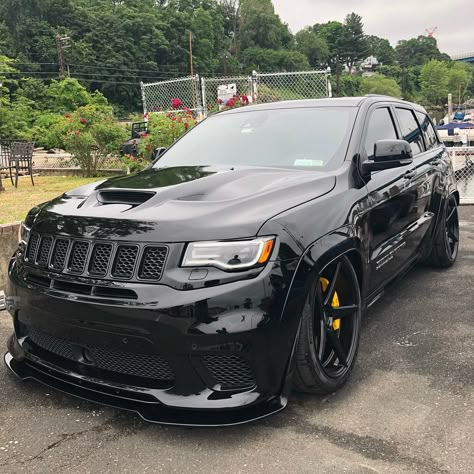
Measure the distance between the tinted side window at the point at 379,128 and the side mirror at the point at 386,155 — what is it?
170 millimetres

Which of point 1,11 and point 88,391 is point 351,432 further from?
point 1,11

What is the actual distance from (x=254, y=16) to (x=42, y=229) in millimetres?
122480

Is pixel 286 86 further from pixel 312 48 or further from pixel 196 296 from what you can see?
pixel 312 48

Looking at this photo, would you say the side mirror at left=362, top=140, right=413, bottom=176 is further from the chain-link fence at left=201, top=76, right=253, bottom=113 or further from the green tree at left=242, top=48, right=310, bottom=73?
the green tree at left=242, top=48, right=310, bottom=73

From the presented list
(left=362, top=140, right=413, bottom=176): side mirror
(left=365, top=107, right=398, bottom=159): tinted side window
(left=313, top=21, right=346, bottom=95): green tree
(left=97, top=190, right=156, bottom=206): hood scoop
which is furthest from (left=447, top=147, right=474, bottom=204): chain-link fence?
(left=313, top=21, right=346, bottom=95): green tree

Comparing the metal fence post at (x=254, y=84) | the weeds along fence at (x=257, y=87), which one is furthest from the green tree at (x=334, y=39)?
the metal fence post at (x=254, y=84)

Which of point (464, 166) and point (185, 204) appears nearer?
point (185, 204)

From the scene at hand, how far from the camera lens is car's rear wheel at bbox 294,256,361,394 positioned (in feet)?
8.70

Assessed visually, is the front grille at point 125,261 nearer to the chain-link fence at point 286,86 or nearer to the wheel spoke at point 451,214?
the wheel spoke at point 451,214

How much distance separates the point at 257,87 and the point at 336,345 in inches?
425

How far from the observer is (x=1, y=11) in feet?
258

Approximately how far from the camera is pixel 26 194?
11.0 meters

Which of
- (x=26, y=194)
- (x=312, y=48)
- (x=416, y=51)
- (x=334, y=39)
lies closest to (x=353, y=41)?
(x=334, y=39)

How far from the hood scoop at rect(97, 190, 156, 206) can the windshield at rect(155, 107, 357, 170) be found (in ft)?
3.10
